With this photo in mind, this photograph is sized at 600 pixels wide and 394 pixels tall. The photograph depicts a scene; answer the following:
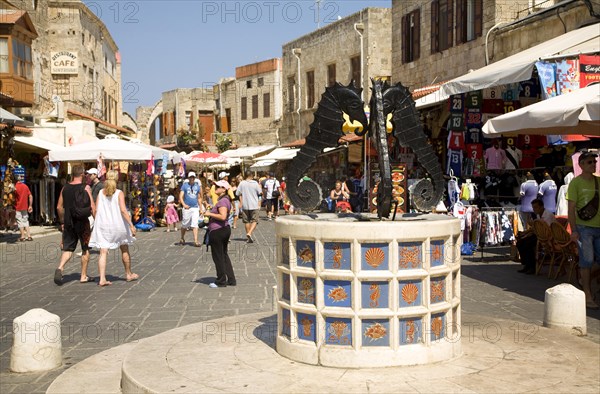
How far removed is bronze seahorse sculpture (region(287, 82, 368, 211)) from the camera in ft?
19.0

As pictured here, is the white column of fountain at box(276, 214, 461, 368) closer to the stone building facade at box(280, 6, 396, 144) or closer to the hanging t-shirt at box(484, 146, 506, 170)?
the hanging t-shirt at box(484, 146, 506, 170)

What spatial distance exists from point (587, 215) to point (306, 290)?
473 centimetres

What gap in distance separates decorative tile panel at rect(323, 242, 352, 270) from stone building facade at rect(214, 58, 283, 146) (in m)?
38.1

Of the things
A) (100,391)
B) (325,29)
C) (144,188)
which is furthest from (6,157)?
(325,29)

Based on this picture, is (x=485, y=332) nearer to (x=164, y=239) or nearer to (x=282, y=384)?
(x=282, y=384)

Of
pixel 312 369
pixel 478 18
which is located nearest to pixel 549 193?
pixel 312 369

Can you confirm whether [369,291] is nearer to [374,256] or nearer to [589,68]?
[374,256]

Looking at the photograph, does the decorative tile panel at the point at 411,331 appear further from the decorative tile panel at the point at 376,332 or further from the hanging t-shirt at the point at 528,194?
the hanging t-shirt at the point at 528,194

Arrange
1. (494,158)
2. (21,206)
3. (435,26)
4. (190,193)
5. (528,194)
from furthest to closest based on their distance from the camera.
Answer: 1. (435,26)
2. (21,206)
3. (190,193)
4. (494,158)
5. (528,194)

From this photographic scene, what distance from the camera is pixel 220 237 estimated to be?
983 centimetres

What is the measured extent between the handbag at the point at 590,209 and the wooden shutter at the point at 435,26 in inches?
575

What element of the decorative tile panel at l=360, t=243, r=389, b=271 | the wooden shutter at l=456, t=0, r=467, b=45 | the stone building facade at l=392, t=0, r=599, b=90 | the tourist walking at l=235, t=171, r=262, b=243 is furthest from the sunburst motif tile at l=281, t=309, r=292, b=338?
the wooden shutter at l=456, t=0, r=467, b=45

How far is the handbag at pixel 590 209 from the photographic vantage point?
834 cm

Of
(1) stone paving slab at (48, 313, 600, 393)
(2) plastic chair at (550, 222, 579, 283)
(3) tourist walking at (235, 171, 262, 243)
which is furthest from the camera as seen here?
(3) tourist walking at (235, 171, 262, 243)
